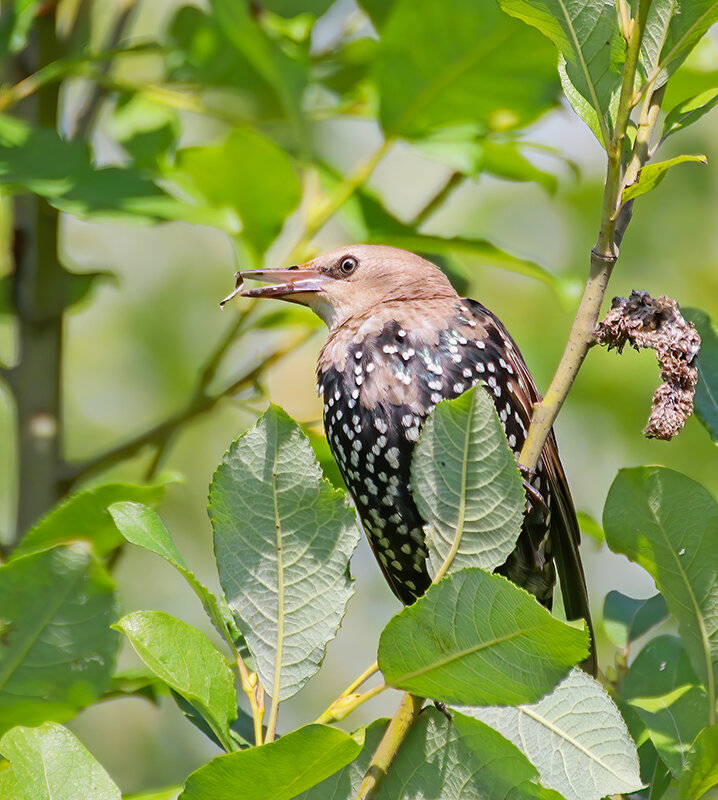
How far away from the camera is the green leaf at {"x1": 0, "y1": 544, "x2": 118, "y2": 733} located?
2070 mm

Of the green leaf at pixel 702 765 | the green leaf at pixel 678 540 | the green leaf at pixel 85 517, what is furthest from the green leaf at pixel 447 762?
the green leaf at pixel 85 517

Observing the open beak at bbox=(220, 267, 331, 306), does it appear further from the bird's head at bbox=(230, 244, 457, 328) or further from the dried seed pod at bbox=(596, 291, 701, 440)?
the dried seed pod at bbox=(596, 291, 701, 440)

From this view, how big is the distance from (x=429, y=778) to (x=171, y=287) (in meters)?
4.62

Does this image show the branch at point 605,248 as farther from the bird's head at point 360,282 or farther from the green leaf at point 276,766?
the bird's head at point 360,282

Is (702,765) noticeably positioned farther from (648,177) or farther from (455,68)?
(455,68)

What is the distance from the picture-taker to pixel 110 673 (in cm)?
217

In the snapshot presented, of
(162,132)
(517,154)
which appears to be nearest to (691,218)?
(517,154)

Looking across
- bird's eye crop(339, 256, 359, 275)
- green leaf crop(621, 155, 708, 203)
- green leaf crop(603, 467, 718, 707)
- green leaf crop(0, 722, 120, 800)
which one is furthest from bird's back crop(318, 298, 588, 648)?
green leaf crop(0, 722, 120, 800)

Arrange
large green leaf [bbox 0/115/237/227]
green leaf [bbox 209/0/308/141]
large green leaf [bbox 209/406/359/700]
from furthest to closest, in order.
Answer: green leaf [bbox 209/0/308/141] < large green leaf [bbox 0/115/237/227] < large green leaf [bbox 209/406/359/700]

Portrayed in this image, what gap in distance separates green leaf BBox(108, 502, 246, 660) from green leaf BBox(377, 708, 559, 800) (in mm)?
384

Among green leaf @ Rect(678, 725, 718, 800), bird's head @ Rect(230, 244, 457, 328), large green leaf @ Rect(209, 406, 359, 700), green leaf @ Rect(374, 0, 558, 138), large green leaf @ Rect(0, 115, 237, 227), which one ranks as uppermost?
green leaf @ Rect(374, 0, 558, 138)

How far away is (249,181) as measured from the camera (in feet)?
10.9

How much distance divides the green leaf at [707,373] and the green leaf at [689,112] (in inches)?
19.4

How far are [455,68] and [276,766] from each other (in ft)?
7.10
